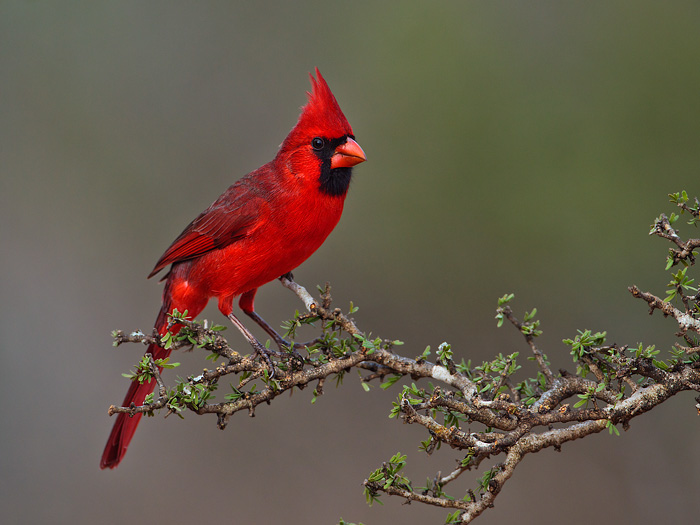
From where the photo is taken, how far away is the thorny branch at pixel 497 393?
1.21 meters

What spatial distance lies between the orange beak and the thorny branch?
1.69ft

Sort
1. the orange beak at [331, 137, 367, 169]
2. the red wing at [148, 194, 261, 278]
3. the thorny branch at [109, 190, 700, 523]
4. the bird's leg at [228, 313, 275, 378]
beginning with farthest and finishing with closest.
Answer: the red wing at [148, 194, 261, 278] < the orange beak at [331, 137, 367, 169] < the bird's leg at [228, 313, 275, 378] < the thorny branch at [109, 190, 700, 523]

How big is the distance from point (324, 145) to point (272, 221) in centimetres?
24

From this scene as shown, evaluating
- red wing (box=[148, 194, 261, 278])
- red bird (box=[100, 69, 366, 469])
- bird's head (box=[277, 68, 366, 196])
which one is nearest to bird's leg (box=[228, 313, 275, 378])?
red bird (box=[100, 69, 366, 469])

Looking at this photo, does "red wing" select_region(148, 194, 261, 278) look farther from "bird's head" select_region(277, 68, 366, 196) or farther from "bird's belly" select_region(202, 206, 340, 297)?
"bird's head" select_region(277, 68, 366, 196)

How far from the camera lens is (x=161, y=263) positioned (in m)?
2.05

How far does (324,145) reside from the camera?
1852 millimetres

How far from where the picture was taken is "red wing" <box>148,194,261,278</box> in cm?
190

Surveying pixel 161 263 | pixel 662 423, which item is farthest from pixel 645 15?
pixel 161 263

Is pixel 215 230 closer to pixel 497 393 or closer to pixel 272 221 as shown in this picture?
pixel 272 221

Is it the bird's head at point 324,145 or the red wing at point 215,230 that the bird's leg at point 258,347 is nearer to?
the red wing at point 215,230

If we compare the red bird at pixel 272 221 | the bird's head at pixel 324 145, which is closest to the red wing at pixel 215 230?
the red bird at pixel 272 221

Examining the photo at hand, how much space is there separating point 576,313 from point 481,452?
1681 mm

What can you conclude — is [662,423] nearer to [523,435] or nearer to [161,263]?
[523,435]
